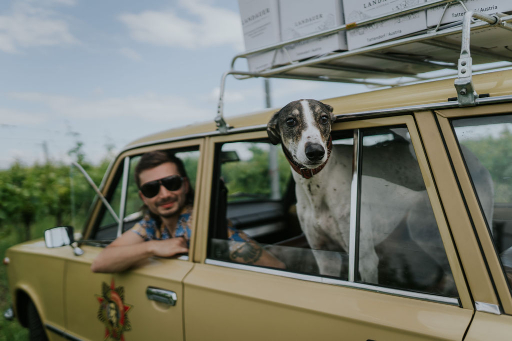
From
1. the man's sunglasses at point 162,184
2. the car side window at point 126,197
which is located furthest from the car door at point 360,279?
the car side window at point 126,197

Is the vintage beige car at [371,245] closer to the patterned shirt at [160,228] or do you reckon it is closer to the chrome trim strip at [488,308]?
the chrome trim strip at [488,308]

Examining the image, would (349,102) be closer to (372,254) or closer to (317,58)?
(317,58)

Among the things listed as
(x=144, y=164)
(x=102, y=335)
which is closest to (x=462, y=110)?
(x=144, y=164)

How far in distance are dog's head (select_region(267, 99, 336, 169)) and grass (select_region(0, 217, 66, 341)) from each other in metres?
3.34

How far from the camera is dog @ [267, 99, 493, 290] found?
1.48 meters

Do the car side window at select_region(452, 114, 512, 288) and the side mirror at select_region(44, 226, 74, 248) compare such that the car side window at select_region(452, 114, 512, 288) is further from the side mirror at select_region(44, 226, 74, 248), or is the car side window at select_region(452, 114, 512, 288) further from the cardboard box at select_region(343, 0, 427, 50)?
the side mirror at select_region(44, 226, 74, 248)

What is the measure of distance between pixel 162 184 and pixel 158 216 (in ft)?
0.89

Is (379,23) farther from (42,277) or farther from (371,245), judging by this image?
(42,277)

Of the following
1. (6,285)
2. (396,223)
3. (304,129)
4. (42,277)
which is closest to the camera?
(396,223)

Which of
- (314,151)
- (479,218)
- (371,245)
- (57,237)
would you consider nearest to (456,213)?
(479,218)

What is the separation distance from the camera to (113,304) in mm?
2238

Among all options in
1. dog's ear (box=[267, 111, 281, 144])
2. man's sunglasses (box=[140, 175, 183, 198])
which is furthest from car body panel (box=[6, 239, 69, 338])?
dog's ear (box=[267, 111, 281, 144])

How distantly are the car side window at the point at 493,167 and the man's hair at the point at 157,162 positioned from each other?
1724 mm

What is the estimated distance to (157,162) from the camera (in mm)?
2475
